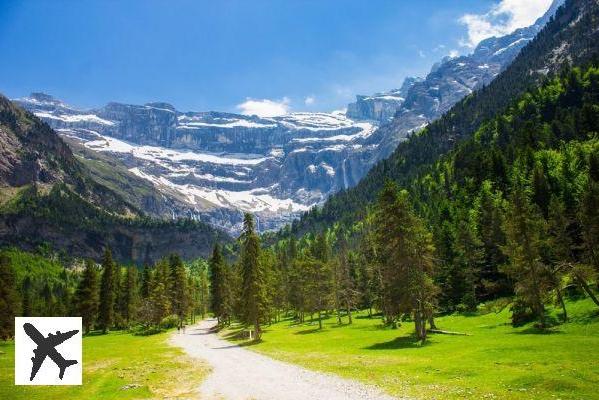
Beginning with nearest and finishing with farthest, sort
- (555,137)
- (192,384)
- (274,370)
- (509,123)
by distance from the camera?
(192,384)
(274,370)
(555,137)
(509,123)

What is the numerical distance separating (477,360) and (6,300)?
77.7 m

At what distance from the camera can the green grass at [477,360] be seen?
908 inches

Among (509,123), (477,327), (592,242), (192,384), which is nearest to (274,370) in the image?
(192,384)

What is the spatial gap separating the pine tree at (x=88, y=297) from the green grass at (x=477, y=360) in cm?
5888

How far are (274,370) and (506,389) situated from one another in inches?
683

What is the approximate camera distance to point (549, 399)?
2058 centimetres

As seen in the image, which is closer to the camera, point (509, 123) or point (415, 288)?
point (415, 288)

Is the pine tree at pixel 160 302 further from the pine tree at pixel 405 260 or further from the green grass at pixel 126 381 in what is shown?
the pine tree at pixel 405 260

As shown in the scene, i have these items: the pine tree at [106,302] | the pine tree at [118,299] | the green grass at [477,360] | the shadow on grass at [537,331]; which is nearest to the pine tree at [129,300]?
the pine tree at [118,299]

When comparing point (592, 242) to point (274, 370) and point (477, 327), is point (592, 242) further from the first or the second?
point (274, 370)

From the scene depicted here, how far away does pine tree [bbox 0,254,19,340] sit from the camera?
2950 inches

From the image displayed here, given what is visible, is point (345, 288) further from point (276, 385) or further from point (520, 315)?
point (276, 385)

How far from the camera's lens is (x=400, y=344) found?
46500 mm

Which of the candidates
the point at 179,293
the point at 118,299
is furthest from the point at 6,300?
the point at 118,299
